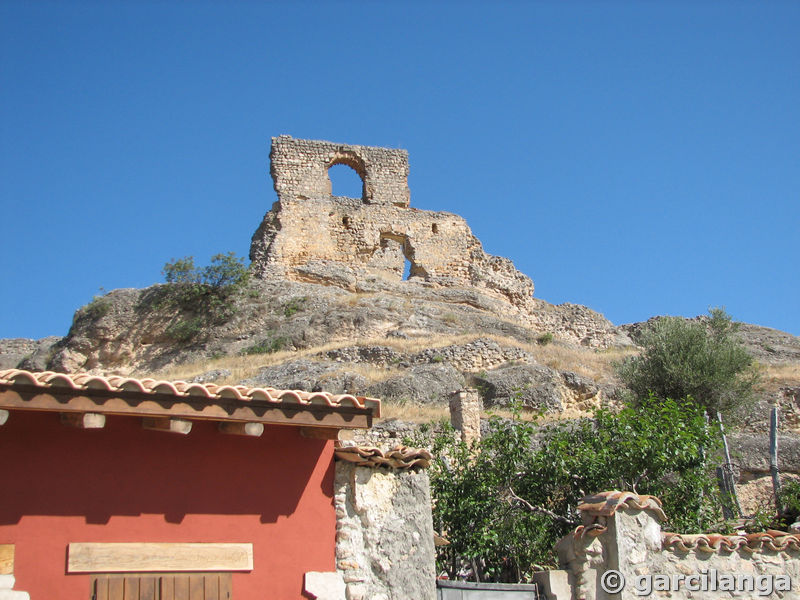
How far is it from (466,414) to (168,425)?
1108 cm

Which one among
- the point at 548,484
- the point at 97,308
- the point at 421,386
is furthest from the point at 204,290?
the point at 548,484

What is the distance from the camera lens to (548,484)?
488 inches

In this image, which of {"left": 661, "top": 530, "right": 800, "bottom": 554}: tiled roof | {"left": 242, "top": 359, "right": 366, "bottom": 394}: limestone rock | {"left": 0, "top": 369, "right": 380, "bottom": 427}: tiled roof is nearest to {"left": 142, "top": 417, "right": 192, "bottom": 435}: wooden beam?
{"left": 0, "top": 369, "right": 380, "bottom": 427}: tiled roof

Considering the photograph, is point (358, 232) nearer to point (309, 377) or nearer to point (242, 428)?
point (309, 377)

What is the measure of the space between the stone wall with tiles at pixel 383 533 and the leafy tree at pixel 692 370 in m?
12.8

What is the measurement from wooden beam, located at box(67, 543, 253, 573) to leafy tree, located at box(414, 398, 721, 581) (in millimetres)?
4194

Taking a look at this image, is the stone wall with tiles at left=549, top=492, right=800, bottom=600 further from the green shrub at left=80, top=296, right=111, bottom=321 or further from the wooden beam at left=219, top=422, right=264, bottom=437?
the green shrub at left=80, top=296, right=111, bottom=321

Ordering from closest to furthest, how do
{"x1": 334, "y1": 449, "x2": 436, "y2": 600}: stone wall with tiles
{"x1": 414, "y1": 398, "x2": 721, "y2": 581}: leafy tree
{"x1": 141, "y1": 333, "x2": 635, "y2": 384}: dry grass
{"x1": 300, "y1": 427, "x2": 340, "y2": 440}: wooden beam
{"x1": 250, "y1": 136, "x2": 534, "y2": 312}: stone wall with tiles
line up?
{"x1": 334, "y1": 449, "x2": 436, "y2": 600}: stone wall with tiles → {"x1": 300, "y1": 427, "x2": 340, "y2": 440}: wooden beam → {"x1": 414, "y1": 398, "x2": 721, "y2": 581}: leafy tree → {"x1": 141, "y1": 333, "x2": 635, "y2": 384}: dry grass → {"x1": 250, "y1": 136, "x2": 534, "y2": 312}: stone wall with tiles

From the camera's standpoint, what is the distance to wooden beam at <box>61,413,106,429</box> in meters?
7.39


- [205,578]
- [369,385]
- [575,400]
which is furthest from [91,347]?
[205,578]

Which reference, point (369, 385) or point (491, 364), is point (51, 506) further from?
point (491, 364)

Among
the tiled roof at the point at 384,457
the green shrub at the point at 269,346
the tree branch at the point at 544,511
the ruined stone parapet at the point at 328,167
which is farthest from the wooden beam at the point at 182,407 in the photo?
the ruined stone parapet at the point at 328,167

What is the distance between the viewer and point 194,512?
7.86 m

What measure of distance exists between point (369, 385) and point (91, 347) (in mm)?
12393
